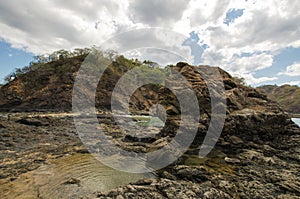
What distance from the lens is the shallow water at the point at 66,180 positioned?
7910 mm

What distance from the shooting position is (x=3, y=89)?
44031 millimetres

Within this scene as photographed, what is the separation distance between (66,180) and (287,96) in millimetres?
142509

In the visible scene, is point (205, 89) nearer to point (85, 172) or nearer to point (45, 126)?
point (85, 172)

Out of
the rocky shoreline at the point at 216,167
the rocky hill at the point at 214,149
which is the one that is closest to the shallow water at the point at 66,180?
the rocky hill at the point at 214,149

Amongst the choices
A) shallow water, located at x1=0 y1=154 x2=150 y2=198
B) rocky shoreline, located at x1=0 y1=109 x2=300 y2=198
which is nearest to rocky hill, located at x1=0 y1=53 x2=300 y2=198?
rocky shoreline, located at x1=0 y1=109 x2=300 y2=198

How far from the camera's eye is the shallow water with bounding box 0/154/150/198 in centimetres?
791

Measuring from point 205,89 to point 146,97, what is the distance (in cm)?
4186

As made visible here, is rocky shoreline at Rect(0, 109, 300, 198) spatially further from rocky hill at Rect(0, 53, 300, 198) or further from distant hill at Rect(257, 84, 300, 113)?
distant hill at Rect(257, 84, 300, 113)

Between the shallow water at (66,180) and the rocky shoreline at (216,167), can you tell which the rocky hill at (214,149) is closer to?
the rocky shoreline at (216,167)

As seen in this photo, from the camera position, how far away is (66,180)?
8984 millimetres

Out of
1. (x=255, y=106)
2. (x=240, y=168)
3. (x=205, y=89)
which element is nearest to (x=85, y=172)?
(x=240, y=168)

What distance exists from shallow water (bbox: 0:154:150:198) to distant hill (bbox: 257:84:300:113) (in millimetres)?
99288

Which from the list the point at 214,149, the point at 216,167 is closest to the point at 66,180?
the point at 216,167

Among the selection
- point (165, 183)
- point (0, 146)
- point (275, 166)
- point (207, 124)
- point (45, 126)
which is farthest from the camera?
point (45, 126)
